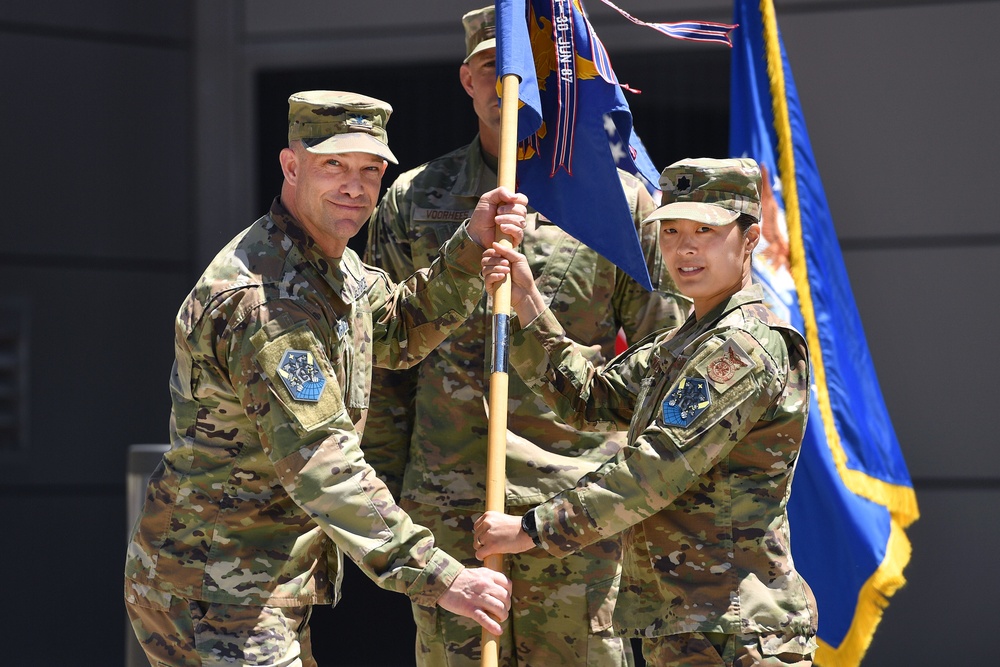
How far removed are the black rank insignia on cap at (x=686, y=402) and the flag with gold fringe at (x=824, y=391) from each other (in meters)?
1.60

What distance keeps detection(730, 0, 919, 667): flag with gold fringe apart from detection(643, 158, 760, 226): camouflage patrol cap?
1482 mm

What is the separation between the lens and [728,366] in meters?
2.79

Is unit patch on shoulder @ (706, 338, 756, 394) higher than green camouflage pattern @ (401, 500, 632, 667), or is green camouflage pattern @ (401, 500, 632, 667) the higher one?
unit patch on shoulder @ (706, 338, 756, 394)

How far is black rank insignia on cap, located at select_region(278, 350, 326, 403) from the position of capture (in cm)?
276

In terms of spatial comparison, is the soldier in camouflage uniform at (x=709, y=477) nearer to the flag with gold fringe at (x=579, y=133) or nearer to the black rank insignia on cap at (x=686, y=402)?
the black rank insignia on cap at (x=686, y=402)

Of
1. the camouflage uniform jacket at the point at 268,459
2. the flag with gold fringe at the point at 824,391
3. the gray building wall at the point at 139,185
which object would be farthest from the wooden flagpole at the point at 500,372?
the gray building wall at the point at 139,185

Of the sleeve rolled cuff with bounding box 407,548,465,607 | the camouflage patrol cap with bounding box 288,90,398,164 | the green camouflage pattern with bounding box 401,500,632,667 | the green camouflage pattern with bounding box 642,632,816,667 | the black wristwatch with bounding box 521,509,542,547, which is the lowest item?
the green camouflage pattern with bounding box 401,500,632,667

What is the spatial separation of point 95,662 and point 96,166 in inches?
94.6

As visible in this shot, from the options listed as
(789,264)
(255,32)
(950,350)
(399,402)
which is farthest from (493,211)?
(255,32)

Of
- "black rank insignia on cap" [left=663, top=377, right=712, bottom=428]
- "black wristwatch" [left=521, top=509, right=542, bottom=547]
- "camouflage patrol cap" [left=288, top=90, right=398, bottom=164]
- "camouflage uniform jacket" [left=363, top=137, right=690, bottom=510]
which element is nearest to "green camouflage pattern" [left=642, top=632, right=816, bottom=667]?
"black wristwatch" [left=521, top=509, right=542, bottom=547]

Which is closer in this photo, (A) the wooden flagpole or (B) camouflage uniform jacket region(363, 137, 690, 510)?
(A) the wooden flagpole

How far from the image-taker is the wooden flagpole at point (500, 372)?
2961 millimetres

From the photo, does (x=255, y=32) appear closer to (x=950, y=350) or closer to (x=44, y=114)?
(x=44, y=114)

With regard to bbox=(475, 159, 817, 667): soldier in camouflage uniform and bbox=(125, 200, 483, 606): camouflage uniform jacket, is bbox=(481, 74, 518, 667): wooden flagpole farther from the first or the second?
bbox=(125, 200, 483, 606): camouflage uniform jacket
